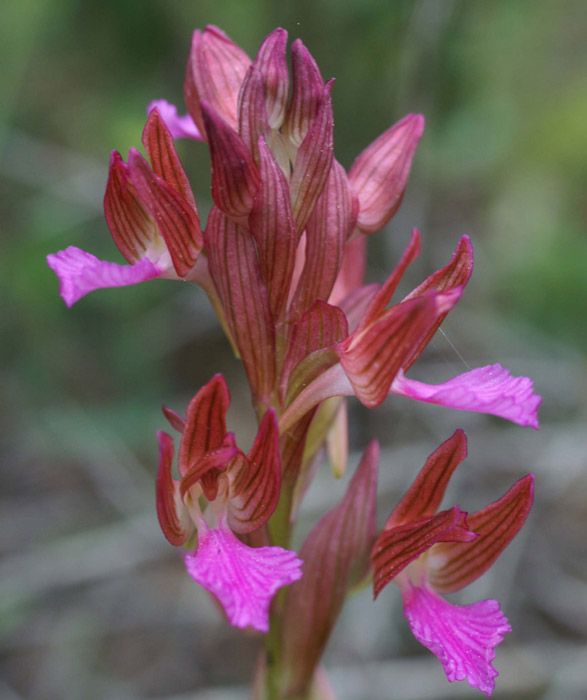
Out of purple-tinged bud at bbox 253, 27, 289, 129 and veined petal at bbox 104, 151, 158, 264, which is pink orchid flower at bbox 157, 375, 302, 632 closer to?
veined petal at bbox 104, 151, 158, 264

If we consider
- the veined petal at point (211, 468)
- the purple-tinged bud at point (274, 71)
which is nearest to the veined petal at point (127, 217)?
the purple-tinged bud at point (274, 71)

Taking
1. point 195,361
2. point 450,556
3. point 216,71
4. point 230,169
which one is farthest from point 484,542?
point 195,361

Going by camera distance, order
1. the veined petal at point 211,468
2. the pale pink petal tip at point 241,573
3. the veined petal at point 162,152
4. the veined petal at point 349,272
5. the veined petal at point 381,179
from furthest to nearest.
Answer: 1. the veined petal at point 349,272
2. the veined petal at point 381,179
3. the veined petal at point 162,152
4. the veined petal at point 211,468
5. the pale pink petal tip at point 241,573

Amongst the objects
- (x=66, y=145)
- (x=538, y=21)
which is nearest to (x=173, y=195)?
(x=66, y=145)

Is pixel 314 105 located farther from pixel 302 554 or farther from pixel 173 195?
pixel 302 554

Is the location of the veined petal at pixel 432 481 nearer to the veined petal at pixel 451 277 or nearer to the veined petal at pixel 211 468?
the veined petal at pixel 451 277
